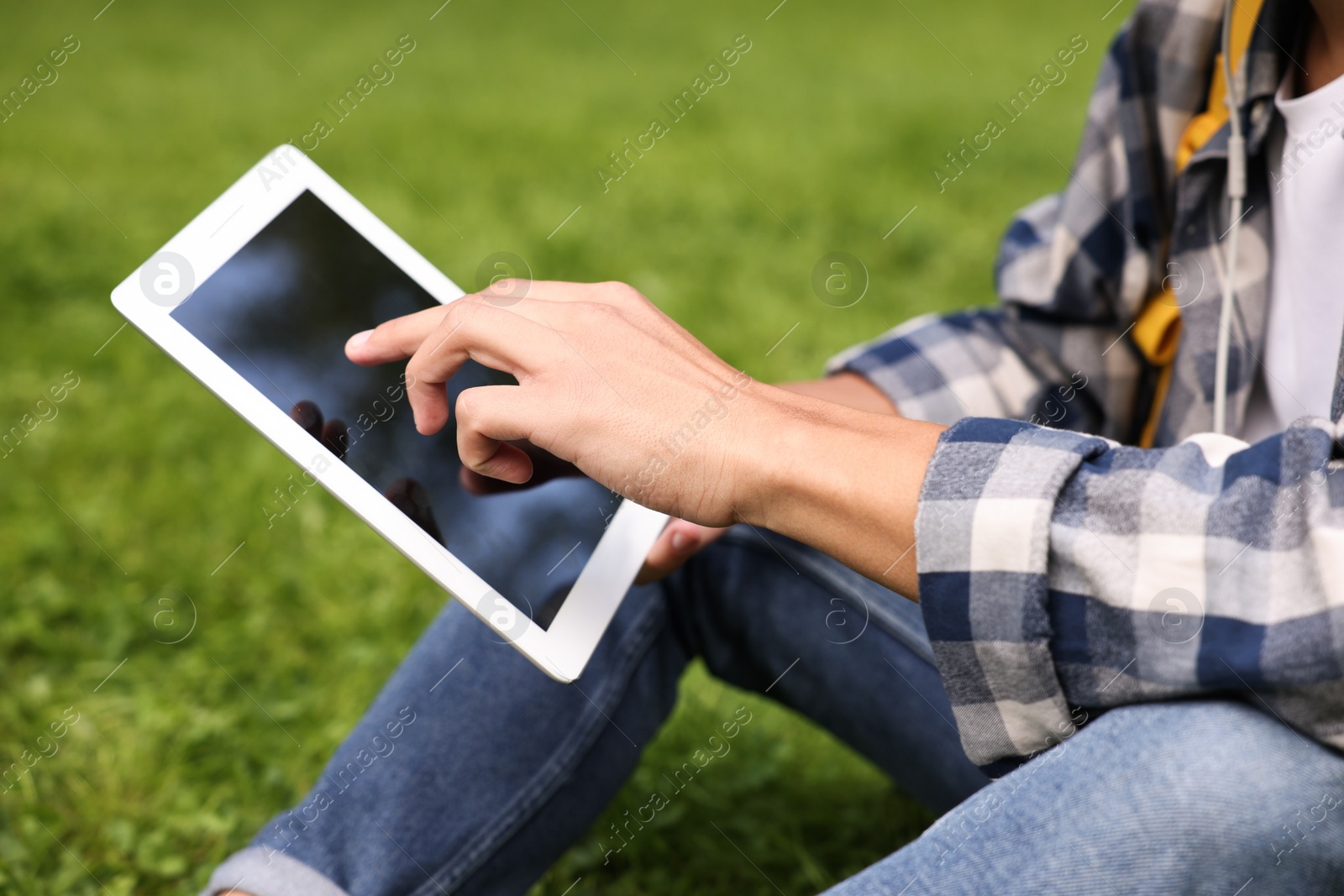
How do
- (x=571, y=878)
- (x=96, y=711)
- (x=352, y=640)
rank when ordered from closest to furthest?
(x=571, y=878) → (x=96, y=711) → (x=352, y=640)

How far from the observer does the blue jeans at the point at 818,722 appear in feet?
2.06

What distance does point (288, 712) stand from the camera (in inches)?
62.4

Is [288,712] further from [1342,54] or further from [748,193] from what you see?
[748,193]

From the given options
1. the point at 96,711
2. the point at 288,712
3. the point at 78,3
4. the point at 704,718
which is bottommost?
the point at 704,718

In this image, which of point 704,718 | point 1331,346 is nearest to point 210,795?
point 704,718

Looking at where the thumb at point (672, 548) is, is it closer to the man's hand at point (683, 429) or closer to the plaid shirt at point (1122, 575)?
the man's hand at point (683, 429)

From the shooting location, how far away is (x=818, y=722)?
3.81 feet

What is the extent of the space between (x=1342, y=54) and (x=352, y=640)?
4.96 feet

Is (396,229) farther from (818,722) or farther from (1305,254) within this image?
(1305,254)

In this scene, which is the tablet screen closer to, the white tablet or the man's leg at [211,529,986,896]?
the white tablet

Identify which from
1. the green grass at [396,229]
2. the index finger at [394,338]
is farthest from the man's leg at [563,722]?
the green grass at [396,229]

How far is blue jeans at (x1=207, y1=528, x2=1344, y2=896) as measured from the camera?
63 centimetres

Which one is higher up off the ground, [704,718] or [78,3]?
[78,3]

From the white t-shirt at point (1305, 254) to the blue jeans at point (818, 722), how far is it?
0.43 meters
